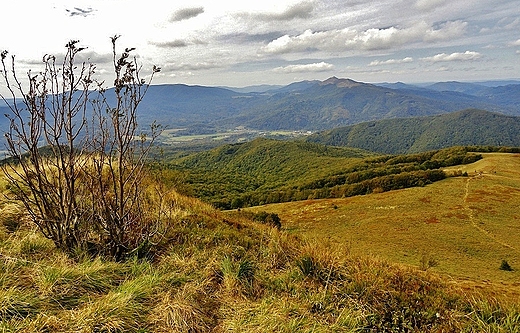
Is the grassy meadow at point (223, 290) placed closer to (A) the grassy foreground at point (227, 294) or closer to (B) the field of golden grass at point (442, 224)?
(A) the grassy foreground at point (227, 294)

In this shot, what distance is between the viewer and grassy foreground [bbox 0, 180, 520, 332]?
3.27 metres

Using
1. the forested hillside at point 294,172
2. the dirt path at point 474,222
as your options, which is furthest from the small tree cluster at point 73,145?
the dirt path at point 474,222

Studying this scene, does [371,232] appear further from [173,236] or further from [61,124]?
[61,124]

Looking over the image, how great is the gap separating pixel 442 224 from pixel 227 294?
104 ft

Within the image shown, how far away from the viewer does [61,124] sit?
4.49 metres

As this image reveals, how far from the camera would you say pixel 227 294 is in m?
4.07

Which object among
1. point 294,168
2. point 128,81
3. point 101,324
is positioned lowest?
point 294,168

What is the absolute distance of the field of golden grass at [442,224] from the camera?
21.4m

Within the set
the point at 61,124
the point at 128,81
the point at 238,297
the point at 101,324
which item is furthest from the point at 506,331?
the point at 61,124

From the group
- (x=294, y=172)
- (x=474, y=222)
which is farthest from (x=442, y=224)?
(x=294, y=172)

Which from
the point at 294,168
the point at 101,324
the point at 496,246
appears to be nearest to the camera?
the point at 101,324

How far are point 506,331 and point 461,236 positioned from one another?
92.8 ft

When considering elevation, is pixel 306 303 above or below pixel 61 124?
below

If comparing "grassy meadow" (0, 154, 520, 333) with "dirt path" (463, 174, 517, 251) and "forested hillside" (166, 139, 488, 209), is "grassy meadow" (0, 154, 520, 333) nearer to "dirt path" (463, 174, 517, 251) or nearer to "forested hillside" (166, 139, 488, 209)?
"forested hillside" (166, 139, 488, 209)
